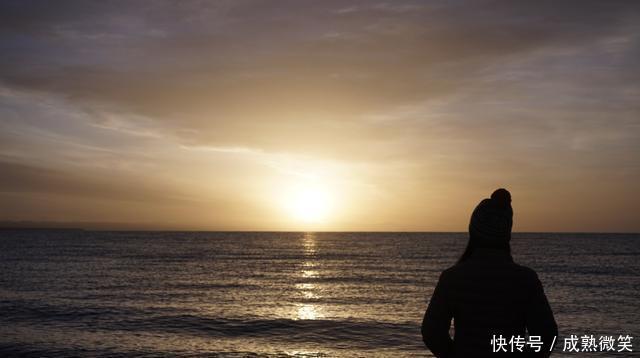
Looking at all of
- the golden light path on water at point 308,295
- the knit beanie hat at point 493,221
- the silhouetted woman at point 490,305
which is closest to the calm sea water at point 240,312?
the golden light path on water at point 308,295

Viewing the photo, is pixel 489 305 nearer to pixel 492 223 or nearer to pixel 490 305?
pixel 490 305

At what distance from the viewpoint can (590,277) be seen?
58500mm

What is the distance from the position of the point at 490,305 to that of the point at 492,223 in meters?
0.55

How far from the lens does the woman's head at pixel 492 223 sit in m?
3.75

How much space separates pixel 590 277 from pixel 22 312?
5308 centimetres

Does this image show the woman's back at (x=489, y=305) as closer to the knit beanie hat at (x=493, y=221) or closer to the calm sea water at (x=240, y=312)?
the knit beanie hat at (x=493, y=221)

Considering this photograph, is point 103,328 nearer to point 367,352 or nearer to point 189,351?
point 189,351

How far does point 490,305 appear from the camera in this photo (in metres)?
3.68

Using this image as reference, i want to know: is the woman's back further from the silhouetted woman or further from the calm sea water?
the calm sea water

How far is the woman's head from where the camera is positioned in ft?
12.3

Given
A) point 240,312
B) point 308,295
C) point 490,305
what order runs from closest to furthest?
point 490,305, point 240,312, point 308,295

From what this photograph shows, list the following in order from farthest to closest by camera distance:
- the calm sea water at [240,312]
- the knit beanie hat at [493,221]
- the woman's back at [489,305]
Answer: the calm sea water at [240,312] < the knit beanie hat at [493,221] < the woman's back at [489,305]

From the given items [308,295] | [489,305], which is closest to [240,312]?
[308,295]

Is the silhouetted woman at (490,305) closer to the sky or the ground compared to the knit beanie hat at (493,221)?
closer to the ground
